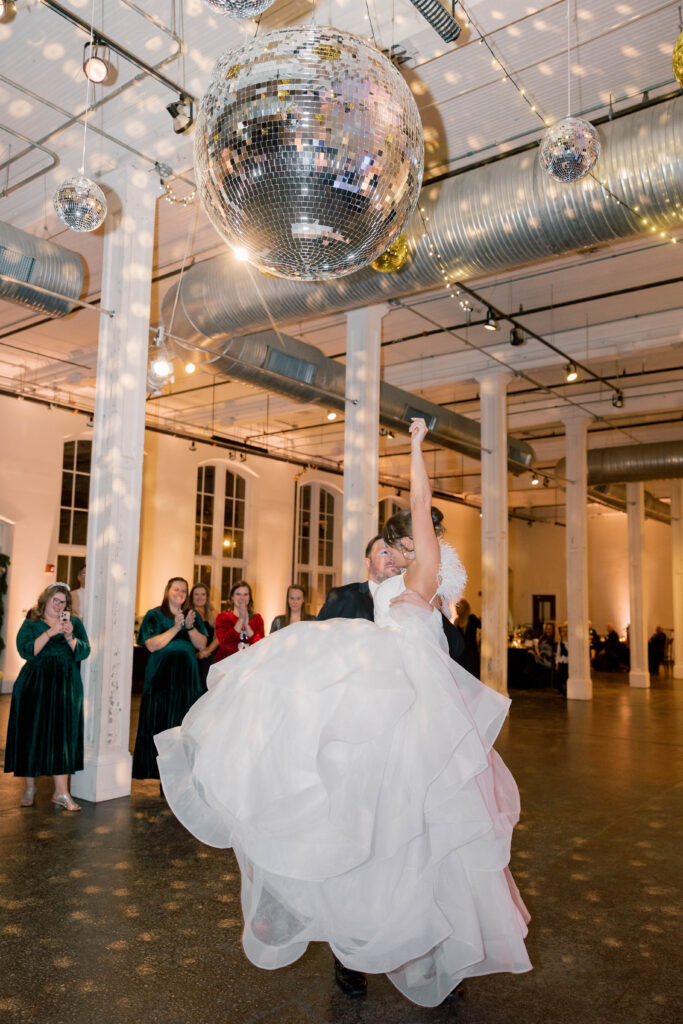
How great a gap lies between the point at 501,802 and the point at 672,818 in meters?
3.12

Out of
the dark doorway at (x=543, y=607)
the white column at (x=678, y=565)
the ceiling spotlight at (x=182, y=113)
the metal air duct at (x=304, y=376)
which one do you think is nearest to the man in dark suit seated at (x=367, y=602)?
the ceiling spotlight at (x=182, y=113)

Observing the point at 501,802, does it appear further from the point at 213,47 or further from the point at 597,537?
the point at 597,537

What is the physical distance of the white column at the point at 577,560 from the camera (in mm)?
11992

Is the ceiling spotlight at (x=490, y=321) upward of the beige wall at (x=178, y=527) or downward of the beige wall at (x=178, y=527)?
upward

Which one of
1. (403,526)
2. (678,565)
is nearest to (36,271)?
(403,526)

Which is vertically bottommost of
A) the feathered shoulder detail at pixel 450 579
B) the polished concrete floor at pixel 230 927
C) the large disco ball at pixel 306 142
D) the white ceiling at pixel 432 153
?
the polished concrete floor at pixel 230 927

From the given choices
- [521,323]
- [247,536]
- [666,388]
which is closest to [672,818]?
[521,323]

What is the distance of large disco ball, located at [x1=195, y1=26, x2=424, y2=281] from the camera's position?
64.2 inches

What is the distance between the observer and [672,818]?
477 centimetres

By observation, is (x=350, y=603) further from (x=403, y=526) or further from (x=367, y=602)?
(x=403, y=526)

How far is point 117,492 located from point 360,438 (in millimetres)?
2818

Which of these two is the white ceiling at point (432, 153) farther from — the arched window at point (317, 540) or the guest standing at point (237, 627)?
the arched window at point (317, 540)

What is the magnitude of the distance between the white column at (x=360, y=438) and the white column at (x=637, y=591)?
29.6 ft

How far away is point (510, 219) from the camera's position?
4.86 meters
